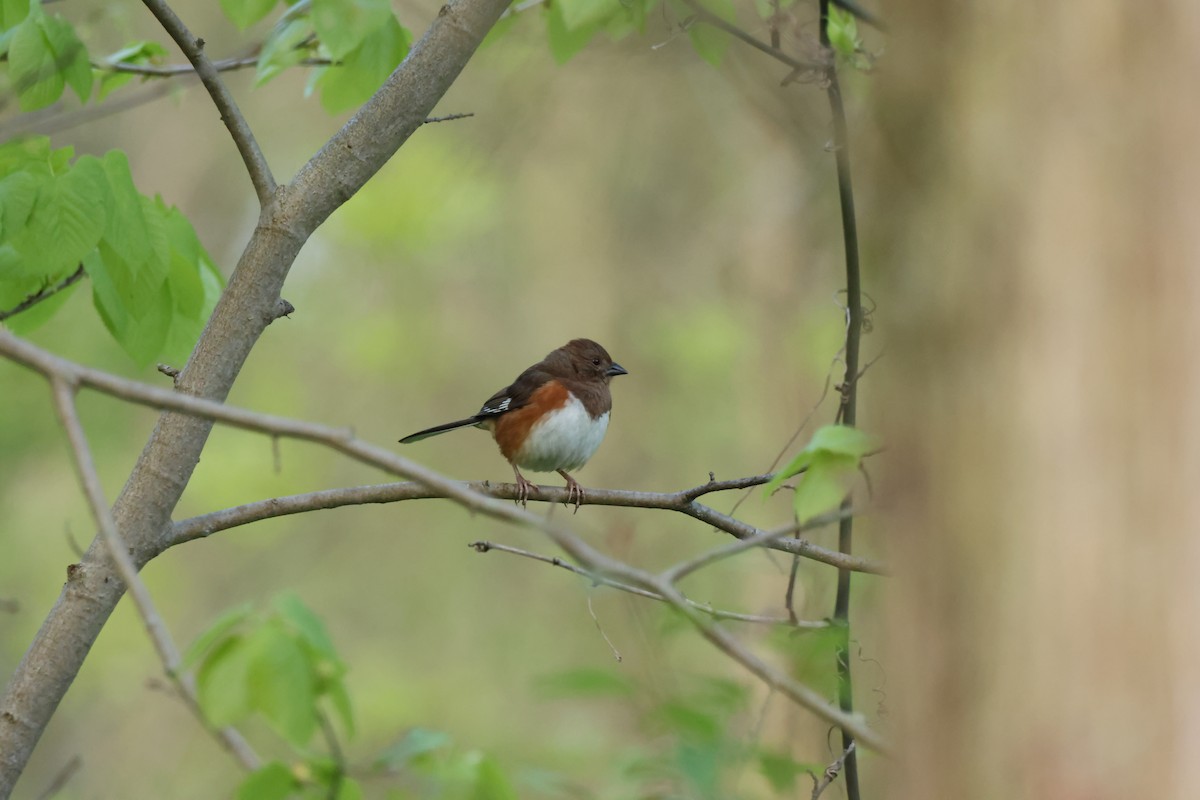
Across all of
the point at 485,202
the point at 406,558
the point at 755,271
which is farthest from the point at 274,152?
the point at 755,271

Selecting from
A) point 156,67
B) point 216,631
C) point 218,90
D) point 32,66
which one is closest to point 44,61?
point 32,66

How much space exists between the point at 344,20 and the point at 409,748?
1.57 meters

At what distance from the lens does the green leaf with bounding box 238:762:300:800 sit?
1.89 meters

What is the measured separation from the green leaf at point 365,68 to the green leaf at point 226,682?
193cm

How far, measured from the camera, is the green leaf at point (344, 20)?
2.45m

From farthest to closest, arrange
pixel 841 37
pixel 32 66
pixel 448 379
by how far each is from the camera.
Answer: pixel 448 379 < pixel 841 37 < pixel 32 66

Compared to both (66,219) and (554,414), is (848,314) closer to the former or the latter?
(66,219)

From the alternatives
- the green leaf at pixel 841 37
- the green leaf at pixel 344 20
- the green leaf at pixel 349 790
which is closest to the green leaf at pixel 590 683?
the green leaf at pixel 349 790

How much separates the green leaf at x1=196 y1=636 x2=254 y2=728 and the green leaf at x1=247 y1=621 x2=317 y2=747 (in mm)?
14

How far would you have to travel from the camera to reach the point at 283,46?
3152 mm

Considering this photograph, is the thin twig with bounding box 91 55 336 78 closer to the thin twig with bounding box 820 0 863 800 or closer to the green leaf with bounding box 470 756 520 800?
the thin twig with bounding box 820 0 863 800

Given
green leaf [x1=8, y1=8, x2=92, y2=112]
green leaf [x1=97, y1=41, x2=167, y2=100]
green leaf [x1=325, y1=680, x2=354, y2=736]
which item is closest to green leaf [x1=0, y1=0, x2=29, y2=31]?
green leaf [x1=8, y1=8, x2=92, y2=112]

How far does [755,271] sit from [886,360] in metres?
6.75

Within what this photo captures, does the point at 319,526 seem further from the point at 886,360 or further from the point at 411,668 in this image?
the point at 886,360
